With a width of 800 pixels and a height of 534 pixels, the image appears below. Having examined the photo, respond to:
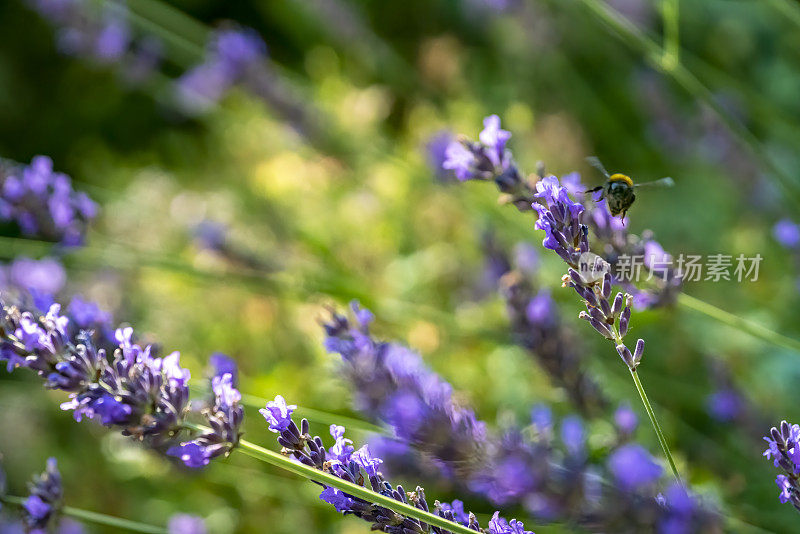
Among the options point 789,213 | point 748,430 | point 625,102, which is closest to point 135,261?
point 748,430

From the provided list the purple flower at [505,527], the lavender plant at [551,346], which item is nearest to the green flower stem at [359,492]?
the purple flower at [505,527]

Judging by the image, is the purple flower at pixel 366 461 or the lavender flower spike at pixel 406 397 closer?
the purple flower at pixel 366 461

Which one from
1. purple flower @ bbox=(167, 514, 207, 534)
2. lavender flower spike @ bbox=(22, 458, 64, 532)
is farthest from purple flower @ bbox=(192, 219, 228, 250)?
lavender flower spike @ bbox=(22, 458, 64, 532)

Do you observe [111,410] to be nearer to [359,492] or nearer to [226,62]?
[359,492]

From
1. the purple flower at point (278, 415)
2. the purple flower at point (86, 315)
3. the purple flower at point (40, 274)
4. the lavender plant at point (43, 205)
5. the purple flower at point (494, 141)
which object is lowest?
the purple flower at point (278, 415)

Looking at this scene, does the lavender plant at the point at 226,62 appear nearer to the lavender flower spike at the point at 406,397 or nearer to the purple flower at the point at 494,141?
the lavender flower spike at the point at 406,397

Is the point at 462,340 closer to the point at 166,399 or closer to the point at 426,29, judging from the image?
the point at 166,399
